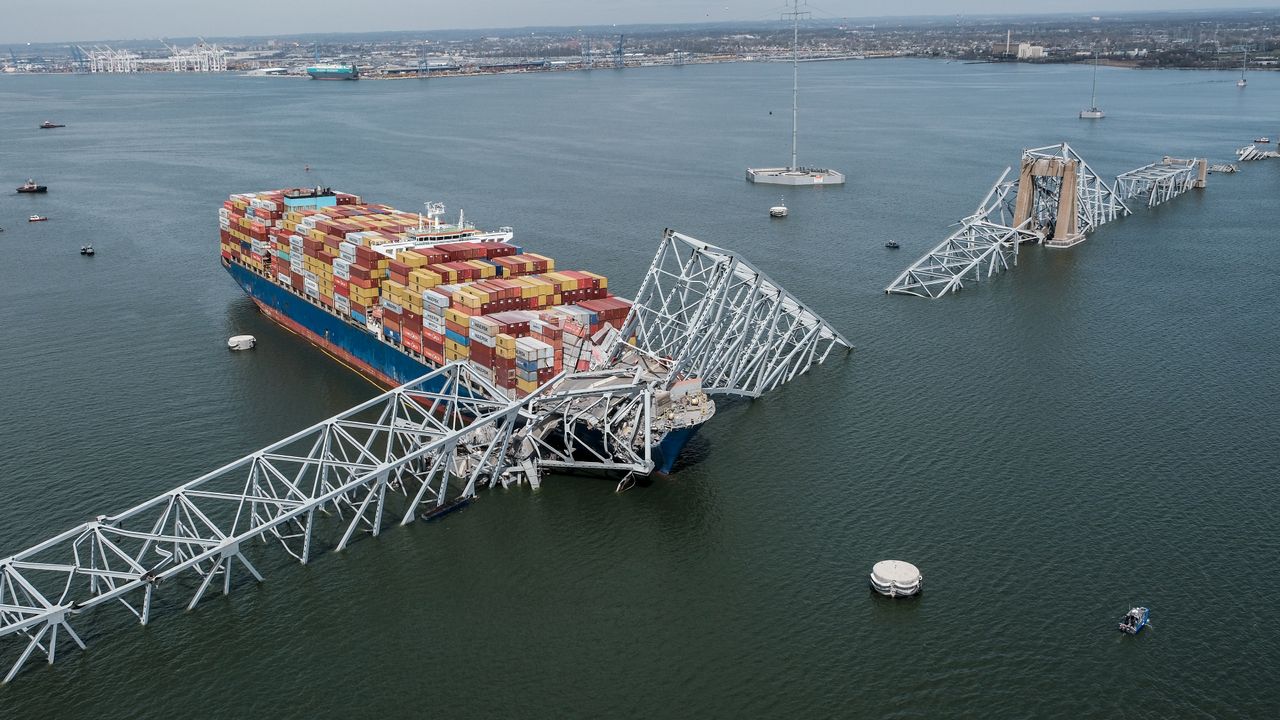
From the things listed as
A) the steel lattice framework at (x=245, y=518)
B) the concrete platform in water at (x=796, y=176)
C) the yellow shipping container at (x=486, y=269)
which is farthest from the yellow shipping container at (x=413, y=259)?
the concrete platform in water at (x=796, y=176)

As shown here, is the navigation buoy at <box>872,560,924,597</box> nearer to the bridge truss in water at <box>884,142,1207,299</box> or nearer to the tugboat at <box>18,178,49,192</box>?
the bridge truss in water at <box>884,142,1207,299</box>

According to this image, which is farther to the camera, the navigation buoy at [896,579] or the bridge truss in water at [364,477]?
the navigation buoy at [896,579]

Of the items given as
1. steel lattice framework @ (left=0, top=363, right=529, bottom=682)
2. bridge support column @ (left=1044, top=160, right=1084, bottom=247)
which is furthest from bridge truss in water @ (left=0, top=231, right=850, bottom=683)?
bridge support column @ (left=1044, top=160, right=1084, bottom=247)

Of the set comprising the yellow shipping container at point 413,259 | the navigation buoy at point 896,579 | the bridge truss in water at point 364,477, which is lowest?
the navigation buoy at point 896,579

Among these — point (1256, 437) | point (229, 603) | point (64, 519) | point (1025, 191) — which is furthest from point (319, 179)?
point (1256, 437)

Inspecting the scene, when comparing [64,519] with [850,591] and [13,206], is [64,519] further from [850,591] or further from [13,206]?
[13,206]

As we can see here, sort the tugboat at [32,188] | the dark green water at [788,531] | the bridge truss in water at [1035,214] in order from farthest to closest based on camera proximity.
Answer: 1. the tugboat at [32,188]
2. the bridge truss in water at [1035,214]
3. the dark green water at [788,531]

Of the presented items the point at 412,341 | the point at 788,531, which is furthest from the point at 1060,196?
the point at 788,531

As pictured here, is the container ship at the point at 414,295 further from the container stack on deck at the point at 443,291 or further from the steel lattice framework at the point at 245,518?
the steel lattice framework at the point at 245,518
